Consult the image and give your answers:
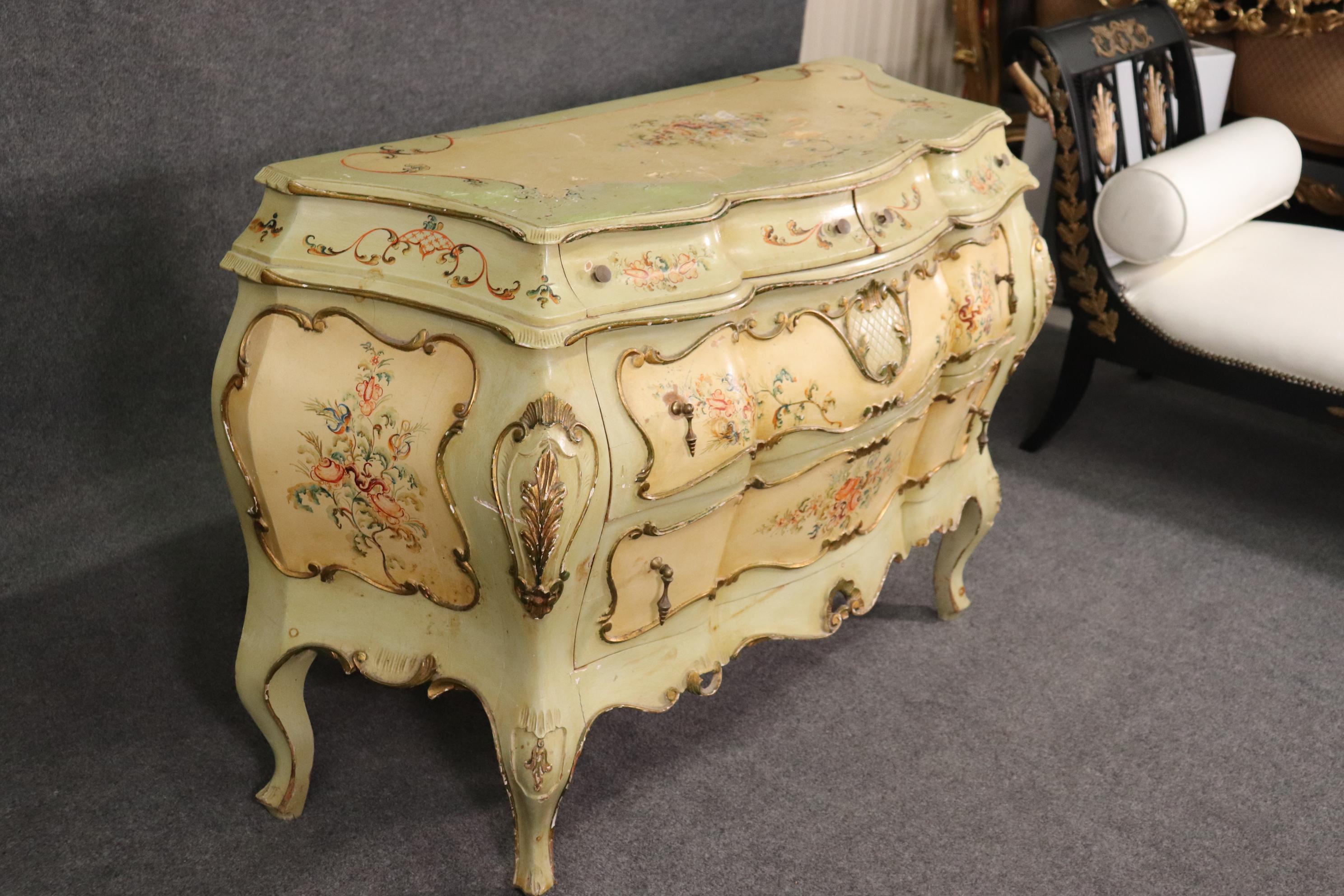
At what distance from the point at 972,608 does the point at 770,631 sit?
623 mm

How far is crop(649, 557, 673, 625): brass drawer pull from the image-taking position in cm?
129

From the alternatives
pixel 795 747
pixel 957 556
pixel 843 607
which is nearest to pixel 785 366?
pixel 843 607

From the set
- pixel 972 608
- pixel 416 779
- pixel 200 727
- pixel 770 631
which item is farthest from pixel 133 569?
pixel 972 608

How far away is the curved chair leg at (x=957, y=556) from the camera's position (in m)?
1.89

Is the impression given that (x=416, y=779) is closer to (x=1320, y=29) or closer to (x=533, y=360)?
(x=533, y=360)

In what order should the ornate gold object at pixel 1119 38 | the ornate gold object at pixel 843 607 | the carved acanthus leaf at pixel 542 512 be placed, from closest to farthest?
1. the carved acanthus leaf at pixel 542 512
2. the ornate gold object at pixel 843 607
3. the ornate gold object at pixel 1119 38

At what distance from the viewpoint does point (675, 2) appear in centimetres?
224

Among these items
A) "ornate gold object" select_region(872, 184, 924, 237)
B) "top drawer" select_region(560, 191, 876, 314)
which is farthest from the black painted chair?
"top drawer" select_region(560, 191, 876, 314)

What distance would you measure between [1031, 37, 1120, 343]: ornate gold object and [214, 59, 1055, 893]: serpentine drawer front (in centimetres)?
71

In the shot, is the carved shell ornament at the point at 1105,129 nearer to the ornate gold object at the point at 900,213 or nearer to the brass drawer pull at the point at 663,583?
the ornate gold object at the point at 900,213

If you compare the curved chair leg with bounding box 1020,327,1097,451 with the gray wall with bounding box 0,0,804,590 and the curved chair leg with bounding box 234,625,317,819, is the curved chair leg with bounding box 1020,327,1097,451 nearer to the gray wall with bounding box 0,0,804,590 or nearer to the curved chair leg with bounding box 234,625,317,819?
the gray wall with bounding box 0,0,804,590

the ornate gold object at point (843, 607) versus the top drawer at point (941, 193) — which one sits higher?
the top drawer at point (941, 193)

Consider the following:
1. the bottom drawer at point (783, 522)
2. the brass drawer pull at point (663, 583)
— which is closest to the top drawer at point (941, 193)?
the bottom drawer at point (783, 522)

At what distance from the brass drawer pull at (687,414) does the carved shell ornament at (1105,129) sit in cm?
137
